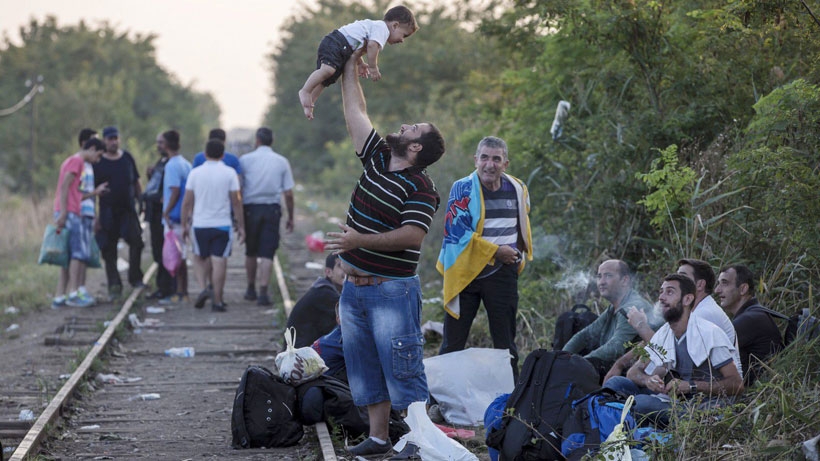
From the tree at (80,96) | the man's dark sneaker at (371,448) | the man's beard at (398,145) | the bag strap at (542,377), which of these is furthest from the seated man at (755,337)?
the tree at (80,96)

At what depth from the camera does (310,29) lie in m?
51.4

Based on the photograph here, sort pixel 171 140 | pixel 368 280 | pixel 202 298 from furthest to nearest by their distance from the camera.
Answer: pixel 202 298
pixel 171 140
pixel 368 280

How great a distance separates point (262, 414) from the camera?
6688mm

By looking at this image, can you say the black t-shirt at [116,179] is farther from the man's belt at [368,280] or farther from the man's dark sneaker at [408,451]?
the man's dark sneaker at [408,451]

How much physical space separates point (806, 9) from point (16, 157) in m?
38.4

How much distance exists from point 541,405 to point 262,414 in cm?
191

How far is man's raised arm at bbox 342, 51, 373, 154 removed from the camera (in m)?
5.60

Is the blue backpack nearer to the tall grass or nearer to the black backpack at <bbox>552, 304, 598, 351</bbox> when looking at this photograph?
the black backpack at <bbox>552, 304, 598, 351</bbox>

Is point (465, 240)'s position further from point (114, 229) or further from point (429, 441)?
point (114, 229)

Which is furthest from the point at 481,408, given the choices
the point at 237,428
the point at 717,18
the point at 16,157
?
the point at 16,157

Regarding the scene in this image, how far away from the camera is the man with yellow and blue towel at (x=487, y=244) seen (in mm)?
7301

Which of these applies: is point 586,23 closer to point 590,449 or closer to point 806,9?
point 806,9

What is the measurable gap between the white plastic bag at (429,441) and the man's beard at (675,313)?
1490mm

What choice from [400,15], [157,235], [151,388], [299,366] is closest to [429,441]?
[299,366]
